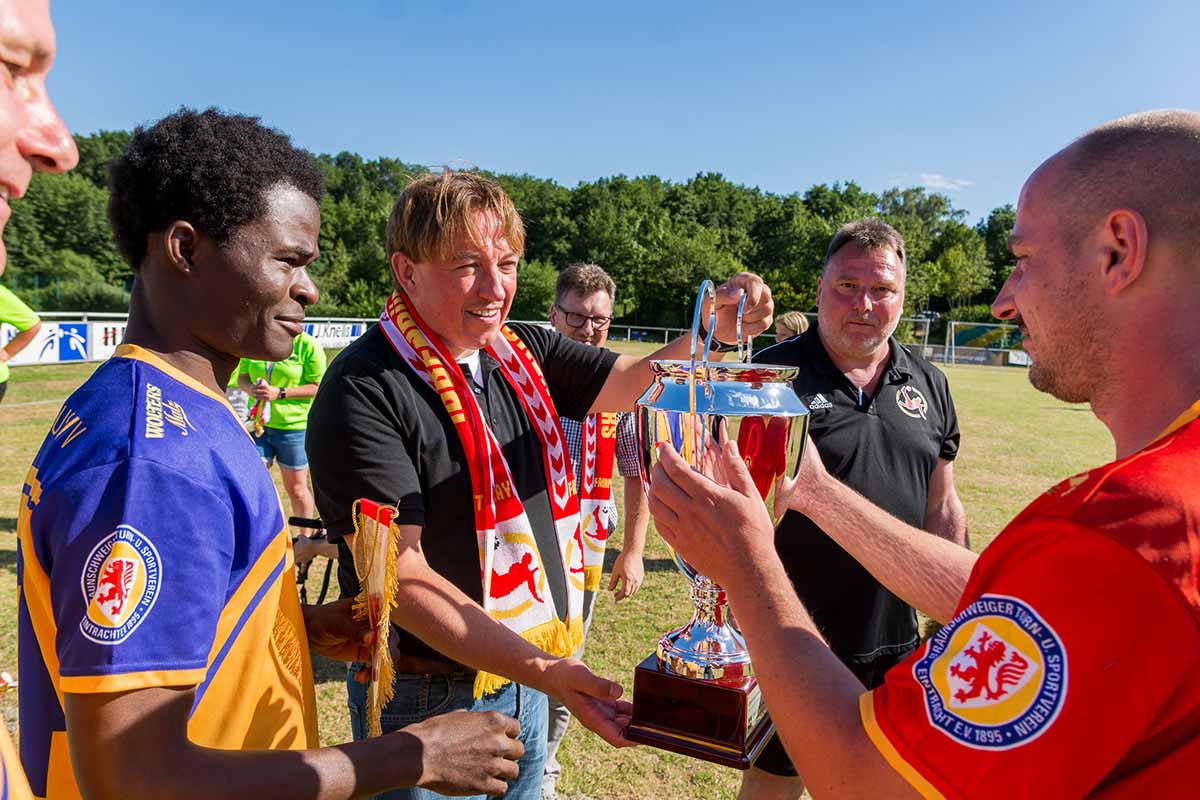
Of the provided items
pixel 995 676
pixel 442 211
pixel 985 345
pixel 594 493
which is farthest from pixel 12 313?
pixel 985 345

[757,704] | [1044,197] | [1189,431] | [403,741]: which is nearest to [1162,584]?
[1189,431]

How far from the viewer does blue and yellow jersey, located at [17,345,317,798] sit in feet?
3.84

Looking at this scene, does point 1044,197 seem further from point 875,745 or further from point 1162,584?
point 875,745

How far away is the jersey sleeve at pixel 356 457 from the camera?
2.05 meters

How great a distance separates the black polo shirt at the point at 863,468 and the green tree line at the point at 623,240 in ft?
107

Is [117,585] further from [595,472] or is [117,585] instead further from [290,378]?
[290,378]

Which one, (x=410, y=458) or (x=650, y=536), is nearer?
(x=410, y=458)

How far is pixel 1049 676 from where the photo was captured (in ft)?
3.32

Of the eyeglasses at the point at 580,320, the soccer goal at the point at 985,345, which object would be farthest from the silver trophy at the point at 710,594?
the soccer goal at the point at 985,345

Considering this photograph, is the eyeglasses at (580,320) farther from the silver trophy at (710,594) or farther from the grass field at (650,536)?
the silver trophy at (710,594)

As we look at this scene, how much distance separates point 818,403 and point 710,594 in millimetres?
1707

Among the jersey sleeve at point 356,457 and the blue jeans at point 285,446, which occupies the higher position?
the jersey sleeve at point 356,457

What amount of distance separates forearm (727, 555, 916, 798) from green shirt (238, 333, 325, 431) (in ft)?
19.9

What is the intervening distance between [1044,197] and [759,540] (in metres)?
0.88
